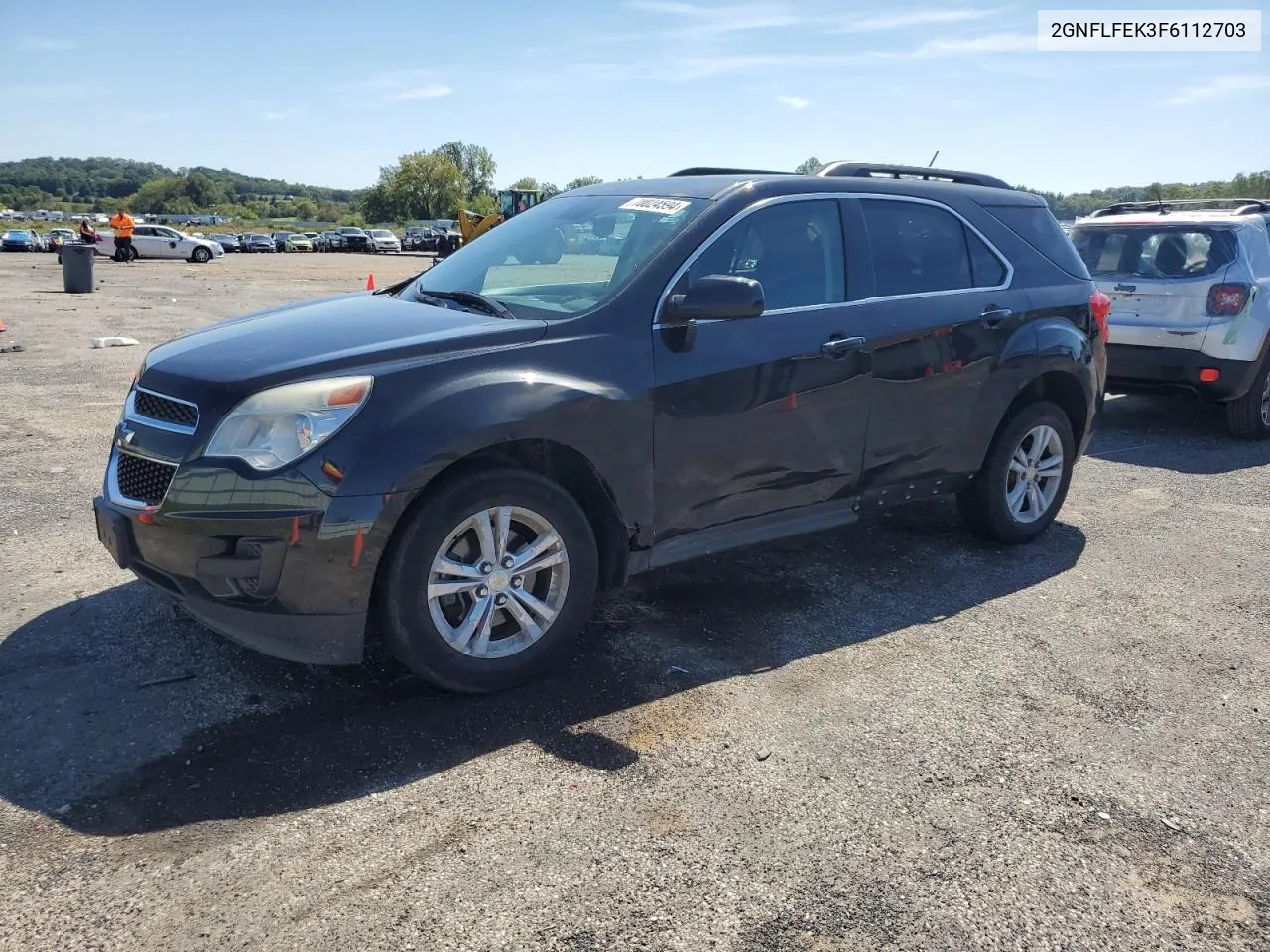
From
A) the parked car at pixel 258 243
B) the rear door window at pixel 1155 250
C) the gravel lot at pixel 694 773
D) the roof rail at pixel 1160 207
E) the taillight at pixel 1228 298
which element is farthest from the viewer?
the parked car at pixel 258 243

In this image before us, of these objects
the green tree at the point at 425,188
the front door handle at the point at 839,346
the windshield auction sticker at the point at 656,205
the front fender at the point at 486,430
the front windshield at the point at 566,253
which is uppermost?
the green tree at the point at 425,188

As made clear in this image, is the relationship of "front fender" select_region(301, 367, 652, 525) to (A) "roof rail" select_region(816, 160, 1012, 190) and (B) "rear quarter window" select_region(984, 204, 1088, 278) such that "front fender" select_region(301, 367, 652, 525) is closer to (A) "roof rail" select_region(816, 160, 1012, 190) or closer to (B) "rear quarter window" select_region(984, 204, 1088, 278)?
(A) "roof rail" select_region(816, 160, 1012, 190)

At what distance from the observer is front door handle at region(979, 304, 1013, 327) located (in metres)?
5.24

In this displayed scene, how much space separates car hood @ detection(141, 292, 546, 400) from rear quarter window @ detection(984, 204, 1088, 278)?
9.75 feet

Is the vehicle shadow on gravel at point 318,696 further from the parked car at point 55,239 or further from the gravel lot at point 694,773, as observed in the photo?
the parked car at point 55,239

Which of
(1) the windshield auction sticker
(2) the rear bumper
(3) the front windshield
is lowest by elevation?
(2) the rear bumper

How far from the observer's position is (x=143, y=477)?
143 inches

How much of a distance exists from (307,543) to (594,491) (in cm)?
114

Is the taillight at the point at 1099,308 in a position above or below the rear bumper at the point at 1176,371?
above

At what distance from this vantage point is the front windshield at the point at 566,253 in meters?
4.25

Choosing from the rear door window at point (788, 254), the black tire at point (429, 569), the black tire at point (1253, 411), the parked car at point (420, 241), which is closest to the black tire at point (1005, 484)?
the rear door window at point (788, 254)

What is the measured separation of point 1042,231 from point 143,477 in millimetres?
4660

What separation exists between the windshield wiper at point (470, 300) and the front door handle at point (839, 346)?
1.38m

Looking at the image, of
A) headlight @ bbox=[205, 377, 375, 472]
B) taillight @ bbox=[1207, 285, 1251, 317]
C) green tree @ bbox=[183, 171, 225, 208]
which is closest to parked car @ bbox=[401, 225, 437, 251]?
taillight @ bbox=[1207, 285, 1251, 317]
